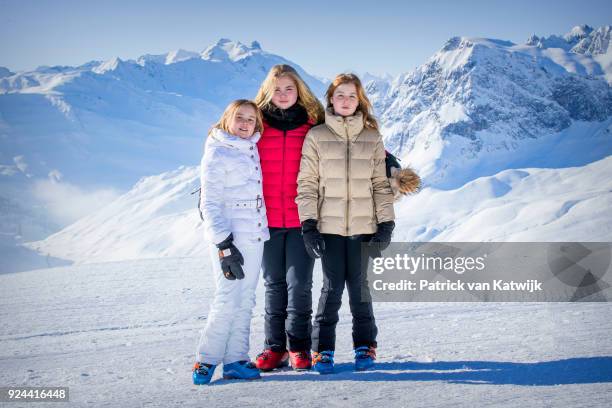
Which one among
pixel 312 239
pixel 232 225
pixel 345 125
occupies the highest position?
pixel 345 125

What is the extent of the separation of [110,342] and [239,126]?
2798 millimetres

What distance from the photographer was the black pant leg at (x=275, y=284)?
148 inches

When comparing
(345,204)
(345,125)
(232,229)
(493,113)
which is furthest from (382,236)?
(493,113)

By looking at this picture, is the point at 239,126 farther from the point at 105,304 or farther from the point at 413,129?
the point at 413,129

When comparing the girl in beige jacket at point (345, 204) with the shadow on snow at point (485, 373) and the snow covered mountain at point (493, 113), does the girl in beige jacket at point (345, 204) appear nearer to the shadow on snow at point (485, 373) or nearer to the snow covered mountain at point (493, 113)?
the shadow on snow at point (485, 373)

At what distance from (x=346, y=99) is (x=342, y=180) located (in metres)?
0.64

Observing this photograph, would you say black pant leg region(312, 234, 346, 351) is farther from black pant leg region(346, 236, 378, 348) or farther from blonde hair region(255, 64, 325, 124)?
blonde hair region(255, 64, 325, 124)

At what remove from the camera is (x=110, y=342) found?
16.0 feet

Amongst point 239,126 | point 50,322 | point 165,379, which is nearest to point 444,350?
point 165,379

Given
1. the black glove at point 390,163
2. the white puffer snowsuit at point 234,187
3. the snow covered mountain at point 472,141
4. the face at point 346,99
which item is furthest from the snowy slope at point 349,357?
the snow covered mountain at point 472,141

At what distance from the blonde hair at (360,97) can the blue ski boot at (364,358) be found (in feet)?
5.65

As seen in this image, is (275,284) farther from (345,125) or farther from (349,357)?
(345,125)

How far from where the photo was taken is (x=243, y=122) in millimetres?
3600

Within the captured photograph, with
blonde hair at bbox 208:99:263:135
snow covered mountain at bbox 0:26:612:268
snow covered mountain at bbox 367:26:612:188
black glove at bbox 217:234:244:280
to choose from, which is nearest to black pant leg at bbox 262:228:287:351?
black glove at bbox 217:234:244:280
